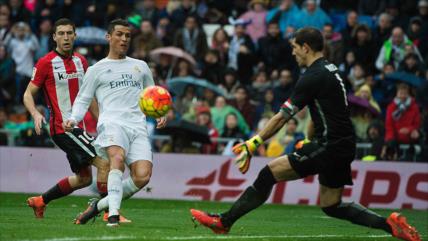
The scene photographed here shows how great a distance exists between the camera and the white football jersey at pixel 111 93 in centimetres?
1265

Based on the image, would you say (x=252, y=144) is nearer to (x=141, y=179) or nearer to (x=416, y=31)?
(x=141, y=179)

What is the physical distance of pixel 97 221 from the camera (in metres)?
13.3

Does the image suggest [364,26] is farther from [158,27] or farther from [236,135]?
[158,27]

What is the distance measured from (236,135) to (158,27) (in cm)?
516

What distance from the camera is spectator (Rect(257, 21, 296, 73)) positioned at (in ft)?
80.4

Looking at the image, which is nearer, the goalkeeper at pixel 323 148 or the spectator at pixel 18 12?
the goalkeeper at pixel 323 148

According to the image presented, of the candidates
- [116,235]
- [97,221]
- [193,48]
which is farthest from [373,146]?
[116,235]

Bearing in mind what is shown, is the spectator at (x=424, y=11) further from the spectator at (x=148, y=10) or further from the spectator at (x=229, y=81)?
the spectator at (x=148, y=10)

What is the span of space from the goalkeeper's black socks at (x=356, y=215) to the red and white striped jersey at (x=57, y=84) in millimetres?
4193

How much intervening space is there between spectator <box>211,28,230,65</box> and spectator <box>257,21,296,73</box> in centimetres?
86

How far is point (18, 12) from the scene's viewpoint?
88.9 ft

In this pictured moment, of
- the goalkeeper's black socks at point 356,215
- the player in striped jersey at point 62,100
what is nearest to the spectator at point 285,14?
the player in striped jersey at point 62,100

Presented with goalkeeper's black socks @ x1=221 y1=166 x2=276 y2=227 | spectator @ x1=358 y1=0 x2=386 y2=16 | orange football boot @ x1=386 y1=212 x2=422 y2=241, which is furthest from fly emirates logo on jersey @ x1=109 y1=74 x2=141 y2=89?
spectator @ x1=358 y1=0 x2=386 y2=16

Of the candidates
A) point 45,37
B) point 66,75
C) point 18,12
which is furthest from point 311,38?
point 18,12
